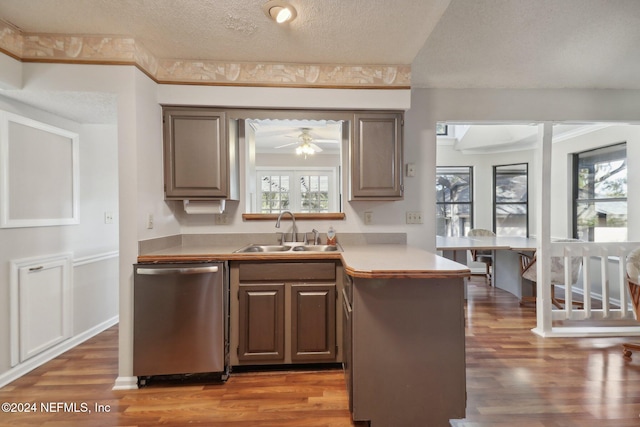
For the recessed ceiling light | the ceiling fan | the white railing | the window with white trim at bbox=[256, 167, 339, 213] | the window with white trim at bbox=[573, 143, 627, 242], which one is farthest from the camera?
the window with white trim at bbox=[573, 143, 627, 242]

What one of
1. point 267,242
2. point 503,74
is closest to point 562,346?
point 503,74

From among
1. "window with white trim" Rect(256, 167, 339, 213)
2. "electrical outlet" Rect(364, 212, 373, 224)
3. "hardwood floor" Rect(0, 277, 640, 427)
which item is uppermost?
"window with white trim" Rect(256, 167, 339, 213)

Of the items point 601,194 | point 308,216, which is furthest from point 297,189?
point 601,194

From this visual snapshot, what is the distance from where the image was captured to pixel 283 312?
2031 mm

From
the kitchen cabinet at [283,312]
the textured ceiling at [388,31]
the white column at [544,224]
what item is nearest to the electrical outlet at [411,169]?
the textured ceiling at [388,31]

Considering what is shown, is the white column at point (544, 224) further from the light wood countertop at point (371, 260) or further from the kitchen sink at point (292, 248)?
the kitchen sink at point (292, 248)

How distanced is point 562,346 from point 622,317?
86cm

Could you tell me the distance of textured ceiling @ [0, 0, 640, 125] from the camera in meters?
1.66

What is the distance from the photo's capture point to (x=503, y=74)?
2426 millimetres

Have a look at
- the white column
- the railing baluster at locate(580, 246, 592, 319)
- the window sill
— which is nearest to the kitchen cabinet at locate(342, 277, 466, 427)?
the window sill

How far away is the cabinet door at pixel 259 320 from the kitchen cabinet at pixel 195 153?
841 mm

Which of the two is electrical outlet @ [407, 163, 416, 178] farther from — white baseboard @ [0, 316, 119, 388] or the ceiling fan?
white baseboard @ [0, 316, 119, 388]

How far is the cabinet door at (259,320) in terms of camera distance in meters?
2.02

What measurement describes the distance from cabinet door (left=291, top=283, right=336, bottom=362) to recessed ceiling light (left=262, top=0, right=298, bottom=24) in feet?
5.54
